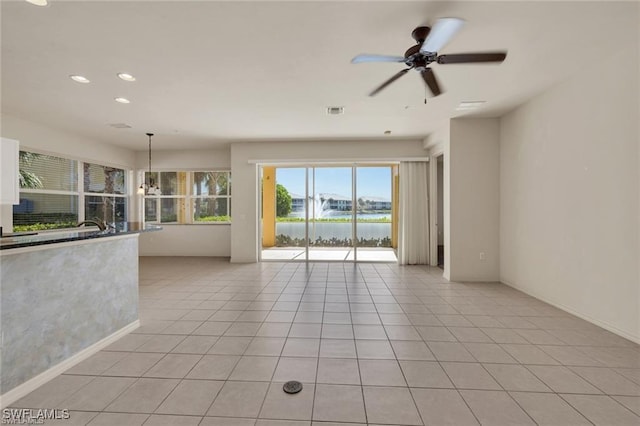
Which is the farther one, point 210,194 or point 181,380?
point 210,194

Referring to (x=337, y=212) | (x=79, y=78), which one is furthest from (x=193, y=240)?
(x=79, y=78)

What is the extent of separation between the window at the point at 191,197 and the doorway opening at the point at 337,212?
55.2 inches

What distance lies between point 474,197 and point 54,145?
800 centimetres

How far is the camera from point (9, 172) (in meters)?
1.85

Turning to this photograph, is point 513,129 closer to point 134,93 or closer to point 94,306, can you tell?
point 134,93

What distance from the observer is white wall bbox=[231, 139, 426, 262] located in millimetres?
6246

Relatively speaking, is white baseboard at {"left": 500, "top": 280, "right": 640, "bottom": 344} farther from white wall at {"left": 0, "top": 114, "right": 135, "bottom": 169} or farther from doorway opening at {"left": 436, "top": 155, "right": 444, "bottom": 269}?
white wall at {"left": 0, "top": 114, "right": 135, "bottom": 169}

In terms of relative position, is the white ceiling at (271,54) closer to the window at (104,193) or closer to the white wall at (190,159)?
the window at (104,193)

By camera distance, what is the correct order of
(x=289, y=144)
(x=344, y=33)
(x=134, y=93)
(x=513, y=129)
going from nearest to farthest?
1. (x=344, y=33)
2. (x=134, y=93)
3. (x=513, y=129)
4. (x=289, y=144)

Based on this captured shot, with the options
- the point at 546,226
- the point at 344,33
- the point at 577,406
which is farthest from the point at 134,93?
the point at 546,226

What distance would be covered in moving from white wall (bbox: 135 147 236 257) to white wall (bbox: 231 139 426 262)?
1.00 m

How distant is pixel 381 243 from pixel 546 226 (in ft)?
11.9

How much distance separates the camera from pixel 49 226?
5.40 metres

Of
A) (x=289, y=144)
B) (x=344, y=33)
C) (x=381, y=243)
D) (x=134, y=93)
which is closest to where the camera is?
(x=344, y=33)
